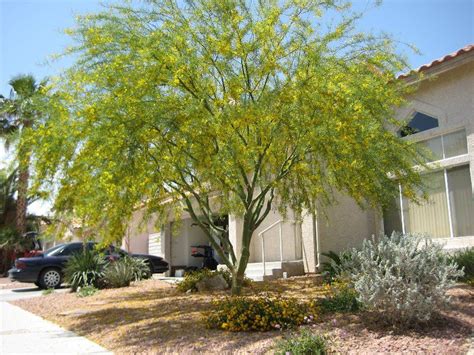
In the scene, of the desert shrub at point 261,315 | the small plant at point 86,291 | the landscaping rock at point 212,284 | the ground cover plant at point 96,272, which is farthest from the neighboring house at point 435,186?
the ground cover plant at point 96,272

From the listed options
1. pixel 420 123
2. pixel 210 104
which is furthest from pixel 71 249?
pixel 420 123

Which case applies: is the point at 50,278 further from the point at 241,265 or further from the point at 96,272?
the point at 241,265

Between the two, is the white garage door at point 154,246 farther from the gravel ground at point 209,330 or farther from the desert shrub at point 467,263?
the desert shrub at point 467,263

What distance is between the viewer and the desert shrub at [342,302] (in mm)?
8219

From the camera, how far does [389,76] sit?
32.1 ft

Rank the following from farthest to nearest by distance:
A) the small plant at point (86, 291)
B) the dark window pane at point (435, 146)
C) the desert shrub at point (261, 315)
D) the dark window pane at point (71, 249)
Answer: the dark window pane at point (71, 249) < the small plant at point (86, 291) < the dark window pane at point (435, 146) < the desert shrub at point (261, 315)

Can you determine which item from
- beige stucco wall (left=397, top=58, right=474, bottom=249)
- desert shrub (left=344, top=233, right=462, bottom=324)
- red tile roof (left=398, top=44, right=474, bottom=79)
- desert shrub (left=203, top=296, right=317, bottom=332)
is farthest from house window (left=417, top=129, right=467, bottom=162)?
desert shrub (left=203, top=296, right=317, bottom=332)

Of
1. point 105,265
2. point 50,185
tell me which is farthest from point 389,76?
point 105,265

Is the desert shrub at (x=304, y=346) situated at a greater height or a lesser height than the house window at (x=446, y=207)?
lesser

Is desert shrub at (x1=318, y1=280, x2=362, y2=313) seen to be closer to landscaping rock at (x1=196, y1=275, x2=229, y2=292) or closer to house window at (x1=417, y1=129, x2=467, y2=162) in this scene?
house window at (x1=417, y1=129, x2=467, y2=162)

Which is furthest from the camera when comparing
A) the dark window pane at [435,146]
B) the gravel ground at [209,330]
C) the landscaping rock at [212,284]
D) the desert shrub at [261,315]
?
the landscaping rock at [212,284]

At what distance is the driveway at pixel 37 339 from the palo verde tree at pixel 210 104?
7.13 feet

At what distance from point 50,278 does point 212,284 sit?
8.14m

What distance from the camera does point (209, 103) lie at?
914cm
